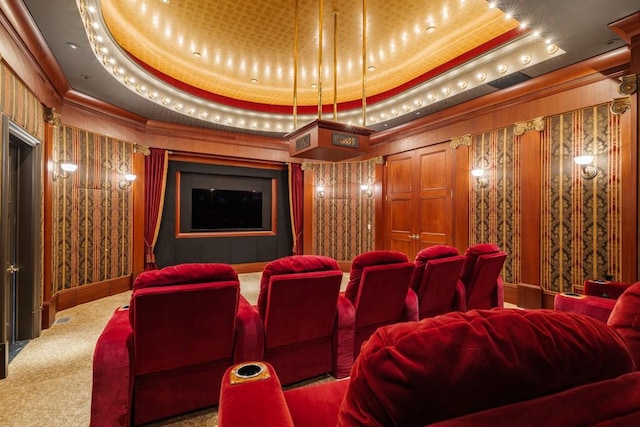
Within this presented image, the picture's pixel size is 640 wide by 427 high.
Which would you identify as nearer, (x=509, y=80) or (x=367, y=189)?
(x=509, y=80)

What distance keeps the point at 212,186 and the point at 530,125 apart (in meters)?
5.66

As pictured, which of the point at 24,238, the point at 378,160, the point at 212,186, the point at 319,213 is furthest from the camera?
the point at 319,213

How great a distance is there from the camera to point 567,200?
12.7 ft

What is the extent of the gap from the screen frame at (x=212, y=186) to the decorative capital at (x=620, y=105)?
18.8 ft

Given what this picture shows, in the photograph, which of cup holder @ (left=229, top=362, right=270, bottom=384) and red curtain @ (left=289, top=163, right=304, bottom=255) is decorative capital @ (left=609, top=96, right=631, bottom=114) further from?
red curtain @ (left=289, top=163, right=304, bottom=255)

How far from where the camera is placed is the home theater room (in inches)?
24.8

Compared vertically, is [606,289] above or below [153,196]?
below

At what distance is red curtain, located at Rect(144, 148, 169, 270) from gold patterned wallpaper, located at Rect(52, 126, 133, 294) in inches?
12.6

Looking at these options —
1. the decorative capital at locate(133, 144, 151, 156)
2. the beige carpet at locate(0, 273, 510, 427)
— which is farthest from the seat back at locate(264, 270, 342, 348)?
the decorative capital at locate(133, 144, 151, 156)

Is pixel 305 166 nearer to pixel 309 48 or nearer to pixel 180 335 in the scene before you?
pixel 309 48

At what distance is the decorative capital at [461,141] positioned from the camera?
5.04m

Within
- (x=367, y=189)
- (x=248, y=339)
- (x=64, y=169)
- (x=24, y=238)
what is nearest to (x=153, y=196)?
(x=64, y=169)

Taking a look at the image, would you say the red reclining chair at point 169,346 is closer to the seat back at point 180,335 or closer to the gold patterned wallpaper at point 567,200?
the seat back at point 180,335

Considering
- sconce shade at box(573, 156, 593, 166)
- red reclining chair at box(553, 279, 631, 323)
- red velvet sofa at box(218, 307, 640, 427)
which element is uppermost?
sconce shade at box(573, 156, 593, 166)
